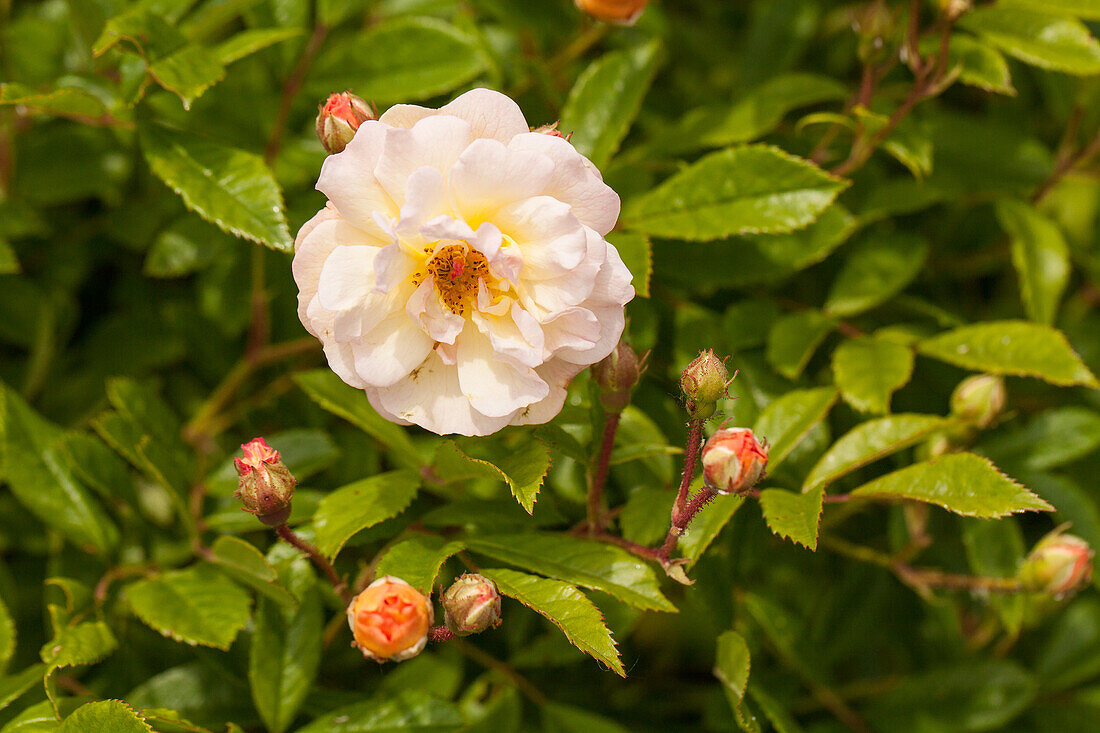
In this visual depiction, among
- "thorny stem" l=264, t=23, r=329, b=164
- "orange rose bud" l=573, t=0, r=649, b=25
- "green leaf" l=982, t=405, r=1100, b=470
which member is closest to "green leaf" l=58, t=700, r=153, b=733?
"thorny stem" l=264, t=23, r=329, b=164

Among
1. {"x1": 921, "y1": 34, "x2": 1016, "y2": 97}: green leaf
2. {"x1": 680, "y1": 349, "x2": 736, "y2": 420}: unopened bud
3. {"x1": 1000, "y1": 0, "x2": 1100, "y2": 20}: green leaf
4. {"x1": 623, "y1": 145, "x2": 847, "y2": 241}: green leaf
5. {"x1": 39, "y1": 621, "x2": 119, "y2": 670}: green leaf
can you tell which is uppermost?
{"x1": 1000, "y1": 0, "x2": 1100, "y2": 20}: green leaf

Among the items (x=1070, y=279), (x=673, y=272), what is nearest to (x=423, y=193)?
(x=673, y=272)

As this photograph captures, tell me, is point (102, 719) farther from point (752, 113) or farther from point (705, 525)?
point (752, 113)

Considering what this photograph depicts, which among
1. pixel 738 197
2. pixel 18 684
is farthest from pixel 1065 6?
pixel 18 684

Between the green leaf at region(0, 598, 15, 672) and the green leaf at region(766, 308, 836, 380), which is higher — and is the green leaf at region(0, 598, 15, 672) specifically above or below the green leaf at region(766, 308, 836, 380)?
below

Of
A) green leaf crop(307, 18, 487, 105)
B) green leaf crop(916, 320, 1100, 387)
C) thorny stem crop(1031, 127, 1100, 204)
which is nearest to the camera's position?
green leaf crop(916, 320, 1100, 387)

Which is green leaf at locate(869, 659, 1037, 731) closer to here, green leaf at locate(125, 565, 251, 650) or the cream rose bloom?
the cream rose bloom

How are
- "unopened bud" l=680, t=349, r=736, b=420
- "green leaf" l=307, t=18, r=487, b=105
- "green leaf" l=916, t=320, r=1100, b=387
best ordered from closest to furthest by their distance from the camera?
"unopened bud" l=680, t=349, r=736, b=420, "green leaf" l=916, t=320, r=1100, b=387, "green leaf" l=307, t=18, r=487, b=105
